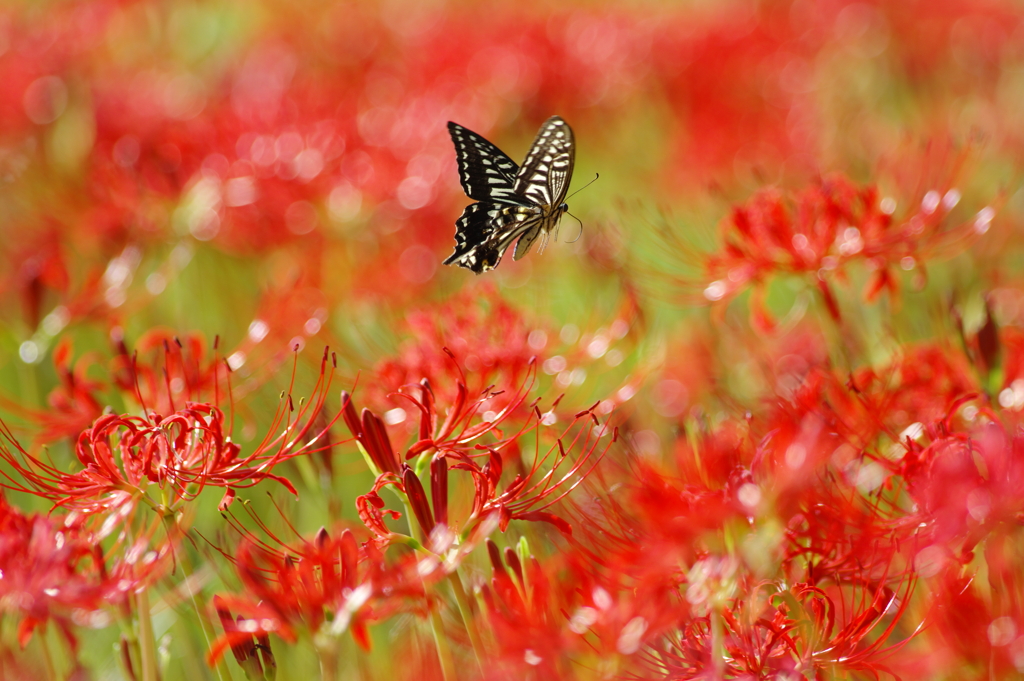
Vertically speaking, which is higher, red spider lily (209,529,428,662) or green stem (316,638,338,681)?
red spider lily (209,529,428,662)

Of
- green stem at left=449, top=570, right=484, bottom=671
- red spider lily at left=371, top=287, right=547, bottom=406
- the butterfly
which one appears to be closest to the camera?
green stem at left=449, top=570, right=484, bottom=671

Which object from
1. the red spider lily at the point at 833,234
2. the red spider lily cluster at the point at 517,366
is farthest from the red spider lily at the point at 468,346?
the red spider lily at the point at 833,234

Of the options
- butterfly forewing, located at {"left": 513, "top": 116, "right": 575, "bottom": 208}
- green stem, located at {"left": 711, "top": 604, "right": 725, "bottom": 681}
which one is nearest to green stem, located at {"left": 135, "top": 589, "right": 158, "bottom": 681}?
green stem, located at {"left": 711, "top": 604, "right": 725, "bottom": 681}

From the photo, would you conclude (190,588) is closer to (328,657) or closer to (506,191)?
(328,657)

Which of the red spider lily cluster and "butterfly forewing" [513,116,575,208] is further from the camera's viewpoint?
"butterfly forewing" [513,116,575,208]

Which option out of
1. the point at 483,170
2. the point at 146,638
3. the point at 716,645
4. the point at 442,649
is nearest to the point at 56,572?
the point at 146,638

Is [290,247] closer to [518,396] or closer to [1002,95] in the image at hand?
[518,396]

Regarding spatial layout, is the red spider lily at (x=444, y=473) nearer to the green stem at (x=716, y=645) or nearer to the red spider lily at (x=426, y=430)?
the red spider lily at (x=426, y=430)

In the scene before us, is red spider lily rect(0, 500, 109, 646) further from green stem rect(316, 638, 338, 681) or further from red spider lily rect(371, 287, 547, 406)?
red spider lily rect(371, 287, 547, 406)

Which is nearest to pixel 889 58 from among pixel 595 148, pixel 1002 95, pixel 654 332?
pixel 1002 95
